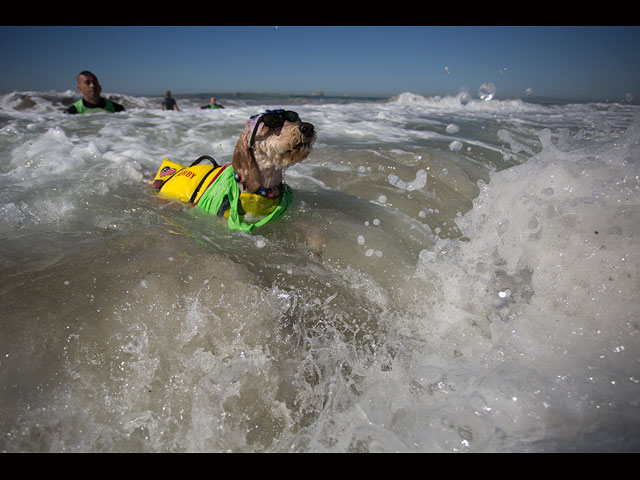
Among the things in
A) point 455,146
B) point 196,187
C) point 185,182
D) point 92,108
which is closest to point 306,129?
point 196,187

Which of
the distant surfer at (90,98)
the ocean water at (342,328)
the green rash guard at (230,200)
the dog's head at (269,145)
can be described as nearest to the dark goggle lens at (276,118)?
the dog's head at (269,145)

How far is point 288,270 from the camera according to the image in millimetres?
2447

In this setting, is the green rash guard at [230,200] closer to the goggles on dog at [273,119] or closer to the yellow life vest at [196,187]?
the yellow life vest at [196,187]

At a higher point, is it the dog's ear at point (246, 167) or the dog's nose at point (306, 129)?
the dog's nose at point (306, 129)

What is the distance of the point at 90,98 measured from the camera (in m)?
7.69

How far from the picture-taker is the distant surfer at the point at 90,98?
7102 mm

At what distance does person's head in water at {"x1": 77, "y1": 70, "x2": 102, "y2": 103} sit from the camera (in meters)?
7.03

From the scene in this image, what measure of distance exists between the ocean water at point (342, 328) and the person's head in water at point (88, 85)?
5.53m

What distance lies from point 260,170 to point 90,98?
7.21 metres
